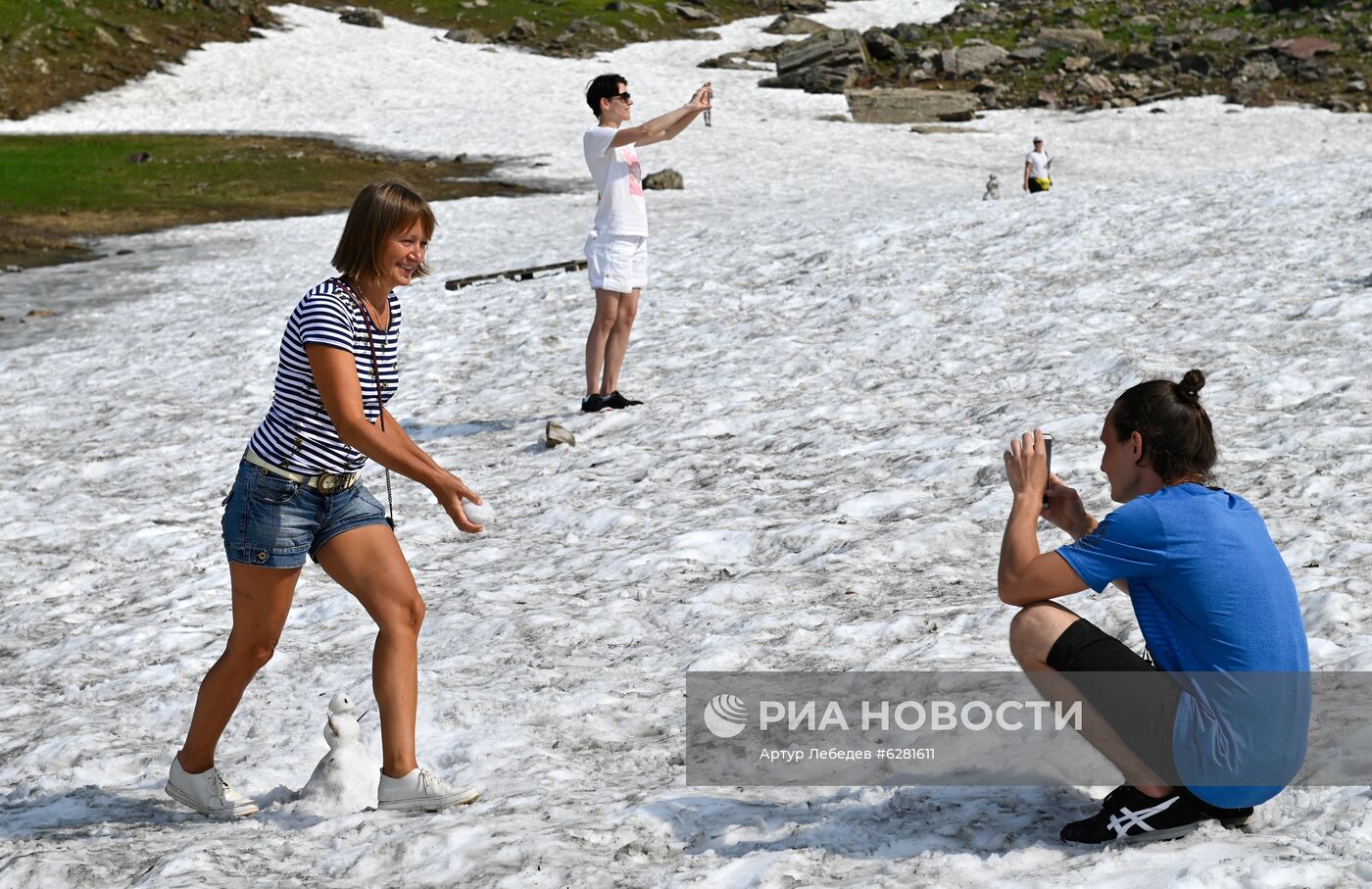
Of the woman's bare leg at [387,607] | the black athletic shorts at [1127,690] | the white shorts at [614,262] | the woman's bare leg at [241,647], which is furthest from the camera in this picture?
the white shorts at [614,262]

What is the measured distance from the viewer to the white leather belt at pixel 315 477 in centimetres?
504

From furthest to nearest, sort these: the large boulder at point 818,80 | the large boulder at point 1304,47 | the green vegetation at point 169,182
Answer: the large boulder at point 818,80, the large boulder at point 1304,47, the green vegetation at point 169,182

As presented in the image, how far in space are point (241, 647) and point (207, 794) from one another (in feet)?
2.34

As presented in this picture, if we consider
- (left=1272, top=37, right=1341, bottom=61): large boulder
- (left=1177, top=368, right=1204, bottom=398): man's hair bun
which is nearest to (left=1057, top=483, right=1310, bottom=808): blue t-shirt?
(left=1177, top=368, right=1204, bottom=398): man's hair bun

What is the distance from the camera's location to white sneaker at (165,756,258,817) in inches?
217

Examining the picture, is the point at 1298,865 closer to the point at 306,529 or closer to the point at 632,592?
the point at 306,529

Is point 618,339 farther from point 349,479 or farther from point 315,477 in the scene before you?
point 315,477

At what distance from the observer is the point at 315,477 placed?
5.07 metres

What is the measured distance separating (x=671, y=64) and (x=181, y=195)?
121 feet

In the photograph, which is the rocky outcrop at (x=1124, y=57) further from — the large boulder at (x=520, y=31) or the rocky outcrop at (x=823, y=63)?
the large boulder at (x=520, y=31)

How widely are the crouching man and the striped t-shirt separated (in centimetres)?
258

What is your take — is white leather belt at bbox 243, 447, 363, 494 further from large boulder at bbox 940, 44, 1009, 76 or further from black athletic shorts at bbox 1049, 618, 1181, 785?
large boulder at bbox 940, 44, 1009, 76
